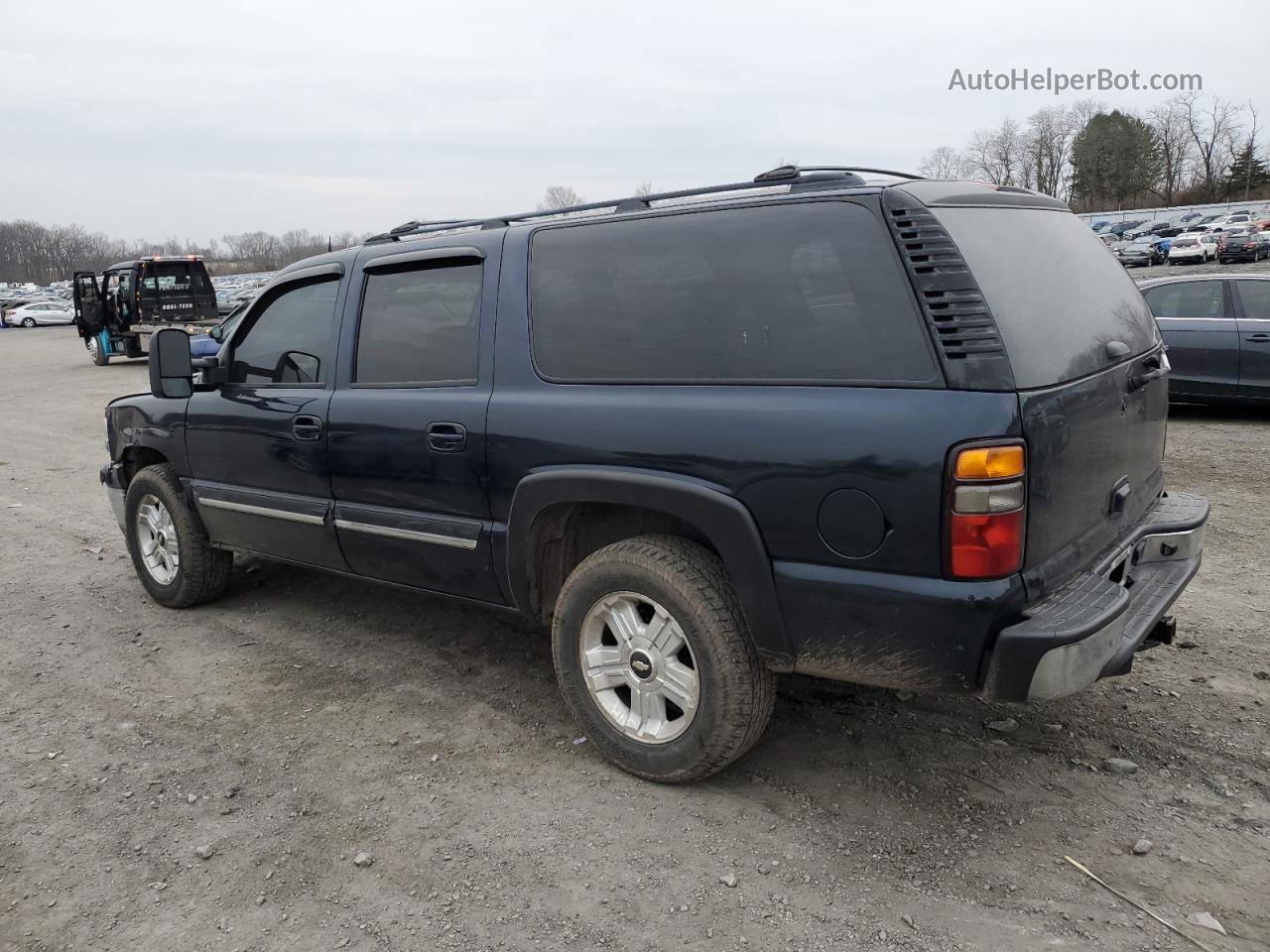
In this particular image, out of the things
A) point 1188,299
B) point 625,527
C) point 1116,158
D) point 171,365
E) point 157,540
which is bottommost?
point 157,540

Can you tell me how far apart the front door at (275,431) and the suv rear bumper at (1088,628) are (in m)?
2.85

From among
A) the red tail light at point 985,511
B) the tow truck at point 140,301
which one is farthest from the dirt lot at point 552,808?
the tow truck at point 140,301

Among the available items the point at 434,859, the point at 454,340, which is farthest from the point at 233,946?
the point at 454,340

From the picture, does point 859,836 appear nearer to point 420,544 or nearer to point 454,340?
point 420,544

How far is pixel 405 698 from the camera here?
13.1 ft

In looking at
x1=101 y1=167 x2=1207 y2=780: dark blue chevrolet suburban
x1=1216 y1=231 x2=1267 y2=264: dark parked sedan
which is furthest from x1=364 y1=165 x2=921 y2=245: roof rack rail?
x1=1216 y1=231 x2=1267 y2=264: dark parked sedan

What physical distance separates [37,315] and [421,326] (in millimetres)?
52958

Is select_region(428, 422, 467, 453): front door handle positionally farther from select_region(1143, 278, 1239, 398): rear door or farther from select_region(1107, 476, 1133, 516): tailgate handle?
select_region(1143, 278, 1239, 398): rear door

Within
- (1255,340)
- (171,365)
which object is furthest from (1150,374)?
(1255,340)

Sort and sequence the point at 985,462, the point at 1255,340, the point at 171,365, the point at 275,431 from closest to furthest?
the point at 985,462 → the point at 275,431 → the point at 171,365 → the point at 1255,340

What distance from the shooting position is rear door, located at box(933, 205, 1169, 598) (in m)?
2.61

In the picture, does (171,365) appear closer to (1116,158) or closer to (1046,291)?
(1046,291)

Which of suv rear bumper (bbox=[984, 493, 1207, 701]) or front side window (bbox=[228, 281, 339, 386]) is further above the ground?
front side window (bbox=[228, 281, 339, 386])

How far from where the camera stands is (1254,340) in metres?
9.05
